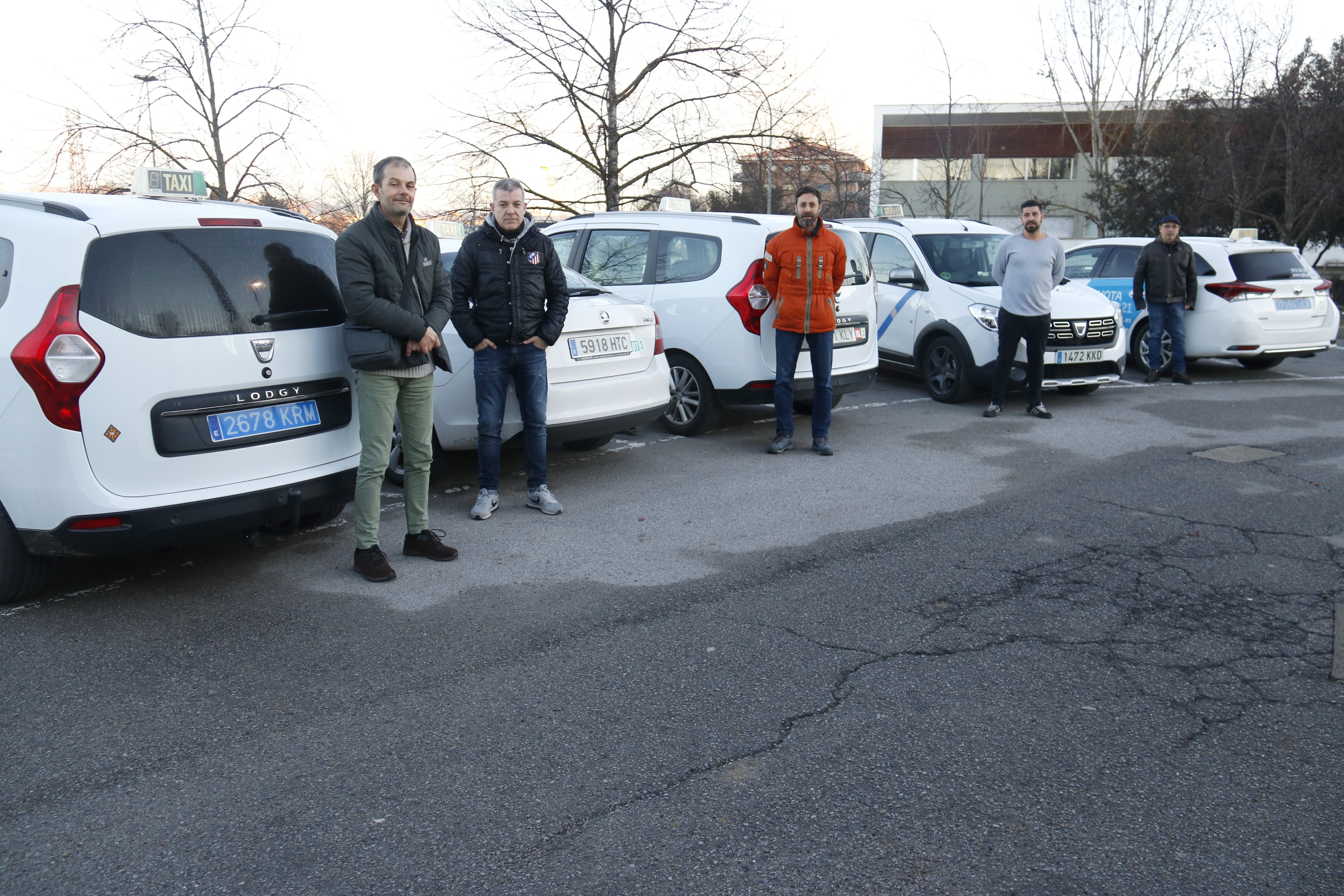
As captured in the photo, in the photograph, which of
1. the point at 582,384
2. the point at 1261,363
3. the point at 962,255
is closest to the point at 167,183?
the point at 582,384

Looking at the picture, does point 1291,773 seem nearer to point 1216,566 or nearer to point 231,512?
point 1216,566

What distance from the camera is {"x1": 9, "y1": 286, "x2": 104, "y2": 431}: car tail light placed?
395 cm

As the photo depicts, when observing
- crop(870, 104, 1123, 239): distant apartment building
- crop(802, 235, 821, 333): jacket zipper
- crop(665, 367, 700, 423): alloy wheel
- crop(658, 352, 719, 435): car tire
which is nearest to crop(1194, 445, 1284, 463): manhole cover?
crop(802, 235, 821, 333): jacket zipper

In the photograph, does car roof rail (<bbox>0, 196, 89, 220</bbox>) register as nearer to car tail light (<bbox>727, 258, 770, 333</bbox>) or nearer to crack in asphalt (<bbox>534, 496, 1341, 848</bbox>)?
crack in asphalt (<bbox>534, 496, 1341, 848</bbox>)

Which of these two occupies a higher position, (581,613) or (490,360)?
(490,360)

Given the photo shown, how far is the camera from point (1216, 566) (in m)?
4.88

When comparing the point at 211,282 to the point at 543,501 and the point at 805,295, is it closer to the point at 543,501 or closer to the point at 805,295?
the point at 543,501

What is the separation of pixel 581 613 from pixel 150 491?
1893 mm

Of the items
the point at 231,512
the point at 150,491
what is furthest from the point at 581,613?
the point at 150,491

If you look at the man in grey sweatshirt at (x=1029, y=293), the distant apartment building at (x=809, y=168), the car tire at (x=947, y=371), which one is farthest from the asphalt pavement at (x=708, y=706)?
the distant apartment building at (x=809, y=168)

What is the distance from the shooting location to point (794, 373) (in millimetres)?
7602

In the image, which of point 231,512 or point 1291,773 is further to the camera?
point 231,512

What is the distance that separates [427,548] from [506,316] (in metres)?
1.45

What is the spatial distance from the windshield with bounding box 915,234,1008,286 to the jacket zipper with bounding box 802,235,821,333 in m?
3.32
